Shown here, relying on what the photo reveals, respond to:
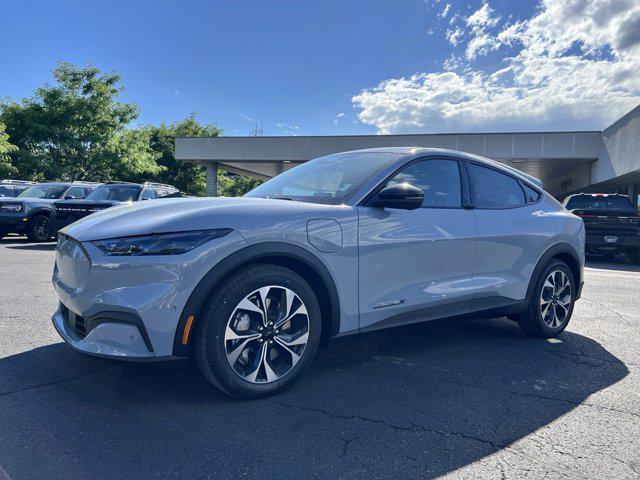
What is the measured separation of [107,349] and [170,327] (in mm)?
348

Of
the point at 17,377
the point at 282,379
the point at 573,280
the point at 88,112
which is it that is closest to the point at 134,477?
the point at 282,379

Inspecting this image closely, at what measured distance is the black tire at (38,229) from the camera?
12.4 meters

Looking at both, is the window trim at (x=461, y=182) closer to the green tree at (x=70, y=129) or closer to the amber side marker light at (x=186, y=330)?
the amber side marker light at (x=186, y=330)

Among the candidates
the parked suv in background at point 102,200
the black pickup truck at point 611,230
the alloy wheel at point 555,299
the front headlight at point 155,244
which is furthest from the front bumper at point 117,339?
the black pickup truck at point 611,230

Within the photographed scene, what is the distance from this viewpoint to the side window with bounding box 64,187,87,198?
525 inches

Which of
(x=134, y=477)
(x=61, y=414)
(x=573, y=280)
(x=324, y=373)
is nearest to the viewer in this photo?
(x=134, y=477)

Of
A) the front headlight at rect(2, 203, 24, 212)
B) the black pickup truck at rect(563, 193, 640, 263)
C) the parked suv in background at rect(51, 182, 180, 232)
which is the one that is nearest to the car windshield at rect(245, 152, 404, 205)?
the parked suv in background at rect(51, 182, 180, 232)

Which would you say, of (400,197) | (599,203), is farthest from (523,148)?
(400,197)

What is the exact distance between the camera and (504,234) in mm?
4047

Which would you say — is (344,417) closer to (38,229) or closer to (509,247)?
(509,247)

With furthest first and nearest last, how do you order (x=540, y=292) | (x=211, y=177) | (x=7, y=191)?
1. (x=211, y=177)
2. (x=7, y=191)
3. (x=540, y=292)

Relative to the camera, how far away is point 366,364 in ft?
11.7

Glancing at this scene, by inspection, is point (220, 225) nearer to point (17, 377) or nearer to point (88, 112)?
point (17, 377)

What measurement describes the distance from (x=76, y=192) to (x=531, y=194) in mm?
12641
